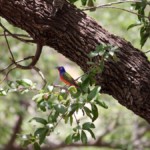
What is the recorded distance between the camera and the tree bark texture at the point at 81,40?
81.4 inches

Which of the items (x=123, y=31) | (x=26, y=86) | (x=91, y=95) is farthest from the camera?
(x=123, y=31)

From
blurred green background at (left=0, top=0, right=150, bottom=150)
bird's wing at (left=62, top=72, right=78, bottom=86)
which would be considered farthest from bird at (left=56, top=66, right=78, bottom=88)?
blurred green background at (left=0, top=0, right=150, bottom=150)

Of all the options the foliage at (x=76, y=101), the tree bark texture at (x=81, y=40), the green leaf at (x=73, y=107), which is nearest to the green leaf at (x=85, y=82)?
the foliage at (x=76, y=101)

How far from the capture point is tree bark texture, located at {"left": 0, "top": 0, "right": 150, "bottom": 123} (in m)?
2.07

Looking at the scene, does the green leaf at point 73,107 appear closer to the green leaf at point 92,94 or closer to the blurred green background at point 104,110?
the green leaf at point 92,94

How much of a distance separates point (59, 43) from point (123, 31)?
3619 millimetres

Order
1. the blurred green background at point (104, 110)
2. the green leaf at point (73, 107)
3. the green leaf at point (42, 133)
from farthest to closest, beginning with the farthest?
the blurred green background at point (104, 110) < the green leaf at point (42, 133) < the green leaf at point (73, 107)

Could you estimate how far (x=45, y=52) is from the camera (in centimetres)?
600

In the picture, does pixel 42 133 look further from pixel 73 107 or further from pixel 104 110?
pixel 104 110

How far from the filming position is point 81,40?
6.89 feet

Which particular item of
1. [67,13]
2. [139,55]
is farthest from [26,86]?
[139,55]

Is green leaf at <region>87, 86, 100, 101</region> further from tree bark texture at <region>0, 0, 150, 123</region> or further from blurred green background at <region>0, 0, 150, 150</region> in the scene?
blurred green background at <region>0, 0, 150, 150</region>

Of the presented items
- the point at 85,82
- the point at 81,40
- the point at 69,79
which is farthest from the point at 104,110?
the point at 85,82

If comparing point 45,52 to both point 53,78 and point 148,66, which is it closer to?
point 53,78
